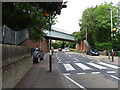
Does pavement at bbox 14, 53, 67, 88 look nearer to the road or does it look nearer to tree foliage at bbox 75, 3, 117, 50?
the road

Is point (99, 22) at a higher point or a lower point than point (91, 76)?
higher

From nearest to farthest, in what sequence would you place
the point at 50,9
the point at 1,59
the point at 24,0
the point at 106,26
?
the point at 1,59 < the point at 24,0 < the point at 50,9 < the point at 106,26

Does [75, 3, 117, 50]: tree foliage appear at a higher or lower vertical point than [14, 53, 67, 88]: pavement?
higher

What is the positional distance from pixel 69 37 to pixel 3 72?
174 feet

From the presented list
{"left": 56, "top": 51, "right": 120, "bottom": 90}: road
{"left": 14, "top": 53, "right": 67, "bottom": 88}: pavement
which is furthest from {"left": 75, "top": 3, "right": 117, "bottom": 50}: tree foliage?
{"left": 14, "top": 53, "right": 67, "bottom": 88}: pavement

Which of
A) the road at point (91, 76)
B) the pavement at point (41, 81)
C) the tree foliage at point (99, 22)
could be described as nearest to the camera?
the pavement at point (41, 81)

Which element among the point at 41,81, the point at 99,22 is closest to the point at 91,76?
the point at 41,81

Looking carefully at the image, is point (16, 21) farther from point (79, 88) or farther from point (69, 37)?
point (69, 37)

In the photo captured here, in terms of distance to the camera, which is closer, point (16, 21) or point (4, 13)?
point (4, 13)

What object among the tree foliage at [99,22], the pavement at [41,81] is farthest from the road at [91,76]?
the tree foliage at [99,22]

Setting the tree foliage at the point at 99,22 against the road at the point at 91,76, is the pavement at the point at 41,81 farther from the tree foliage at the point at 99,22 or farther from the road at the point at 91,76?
the tree foliage at the point at 99,22

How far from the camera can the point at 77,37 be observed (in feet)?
176

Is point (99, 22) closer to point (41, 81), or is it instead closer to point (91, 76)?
point (91, 76)

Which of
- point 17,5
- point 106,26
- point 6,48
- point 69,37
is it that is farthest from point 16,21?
point 69,37
